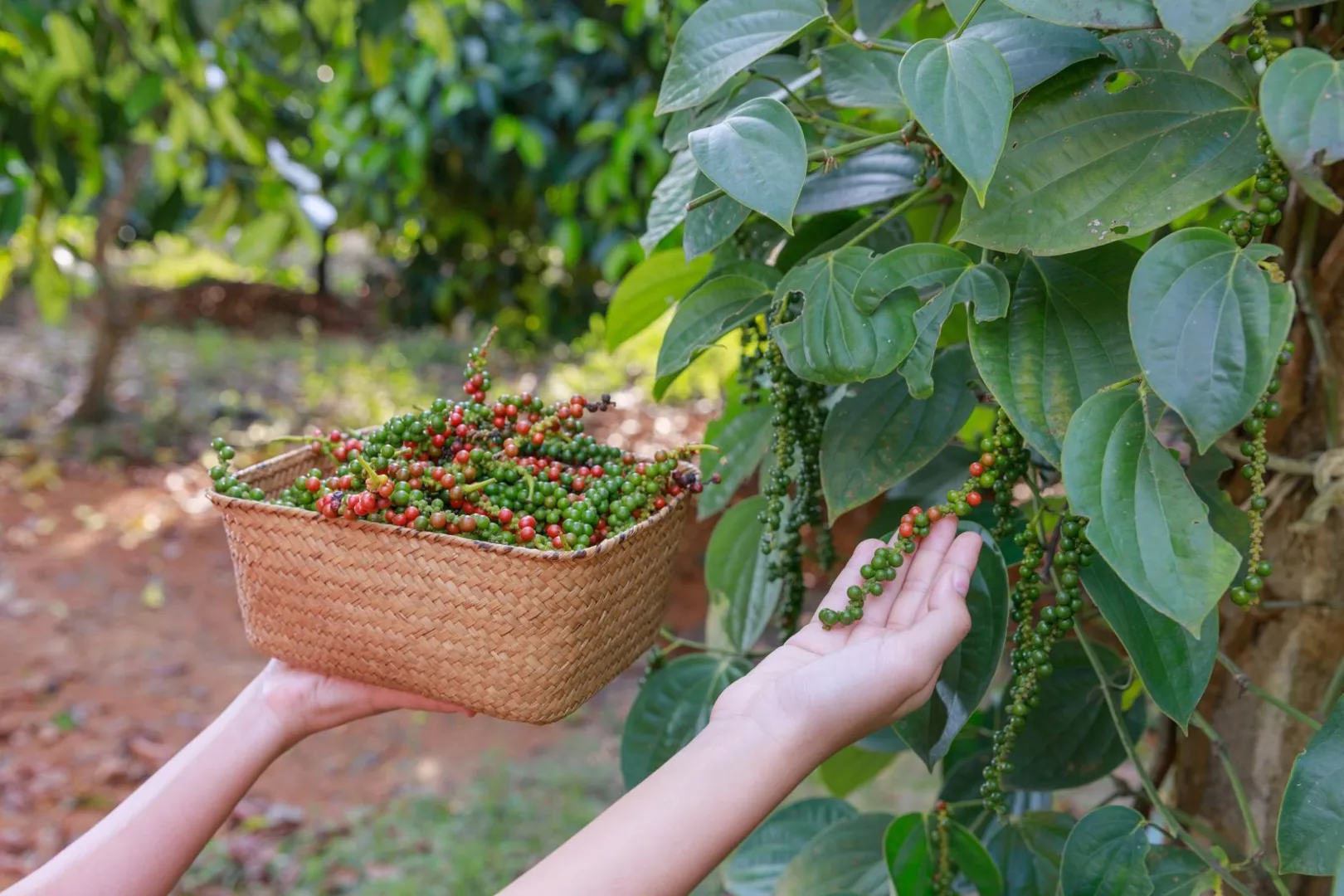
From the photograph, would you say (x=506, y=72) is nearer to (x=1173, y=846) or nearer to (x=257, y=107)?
(x=257, y=107)

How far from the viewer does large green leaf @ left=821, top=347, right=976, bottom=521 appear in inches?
29.6

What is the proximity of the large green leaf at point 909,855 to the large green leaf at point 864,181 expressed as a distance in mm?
453

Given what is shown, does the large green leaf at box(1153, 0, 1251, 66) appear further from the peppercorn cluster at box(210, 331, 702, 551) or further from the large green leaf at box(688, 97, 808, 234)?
the peppercorn cluster at box(210, 331, 702, 551)

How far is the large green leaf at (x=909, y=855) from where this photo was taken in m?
0.85

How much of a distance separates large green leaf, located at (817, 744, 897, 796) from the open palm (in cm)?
44

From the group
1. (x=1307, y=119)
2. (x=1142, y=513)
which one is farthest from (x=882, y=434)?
(x=1307, y=119)

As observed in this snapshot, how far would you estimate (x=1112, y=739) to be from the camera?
926 mm

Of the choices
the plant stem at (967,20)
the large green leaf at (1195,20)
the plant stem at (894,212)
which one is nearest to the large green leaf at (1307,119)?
the large green leaf at (1195,20)

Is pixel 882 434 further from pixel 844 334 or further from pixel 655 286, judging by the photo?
pixel 655 286

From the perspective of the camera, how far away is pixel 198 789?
0.83m

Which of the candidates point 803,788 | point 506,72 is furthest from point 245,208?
point 803,788

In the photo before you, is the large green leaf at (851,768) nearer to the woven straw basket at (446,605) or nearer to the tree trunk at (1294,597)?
the tree trunk at (1294,597)

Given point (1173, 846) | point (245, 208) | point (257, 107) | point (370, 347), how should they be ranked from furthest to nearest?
point (370, 347) < point (245, 208) < point (257, 107) < point (1173, 846)

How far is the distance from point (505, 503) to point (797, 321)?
0.23 meters
